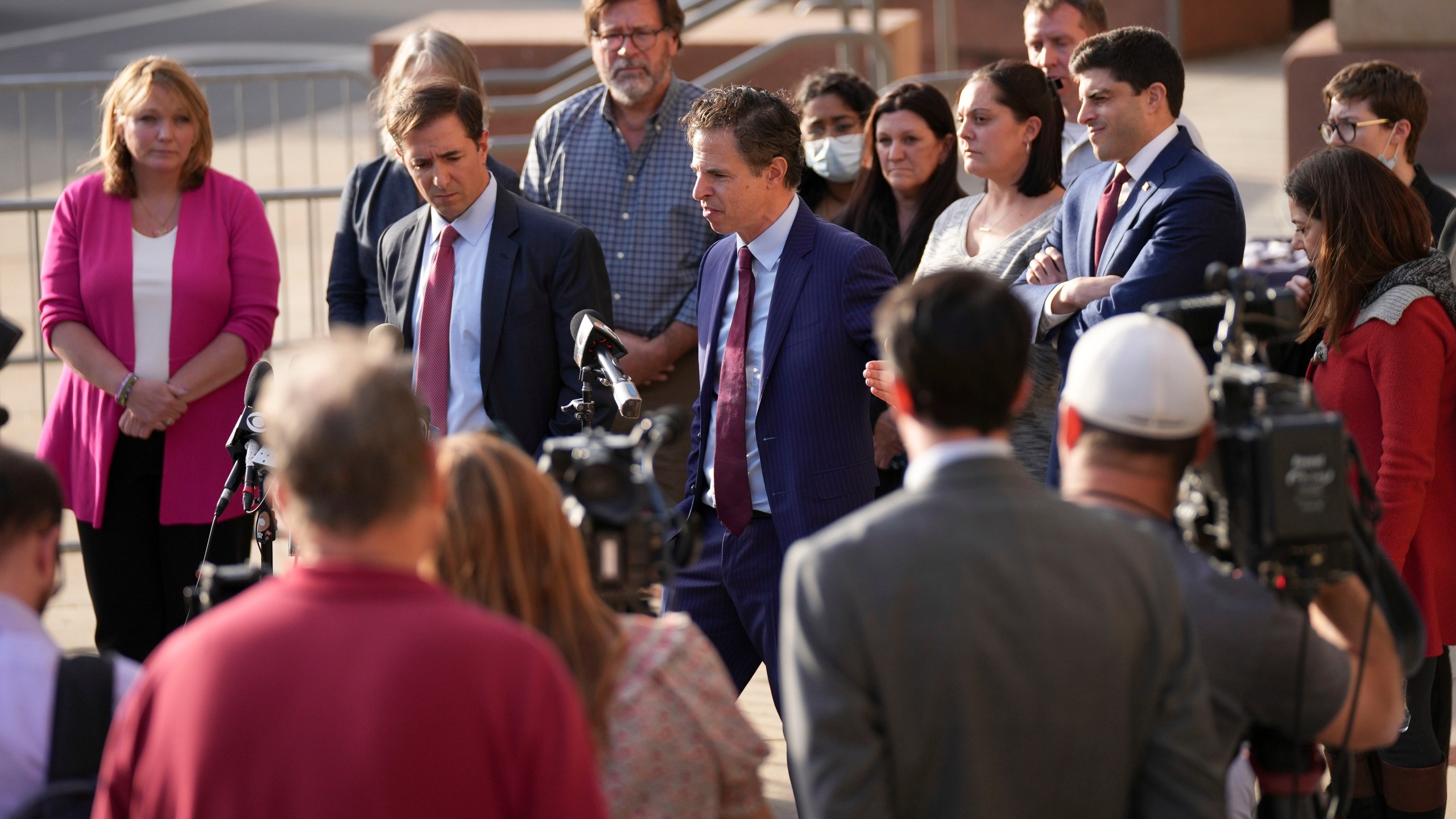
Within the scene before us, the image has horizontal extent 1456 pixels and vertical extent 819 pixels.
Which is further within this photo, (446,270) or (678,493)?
(678,493)

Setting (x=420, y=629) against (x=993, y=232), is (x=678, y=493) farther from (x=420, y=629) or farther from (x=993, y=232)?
(x=420, y=629)

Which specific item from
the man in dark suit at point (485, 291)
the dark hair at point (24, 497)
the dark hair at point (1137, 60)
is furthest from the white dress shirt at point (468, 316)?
the dark hair at point (24, 497)

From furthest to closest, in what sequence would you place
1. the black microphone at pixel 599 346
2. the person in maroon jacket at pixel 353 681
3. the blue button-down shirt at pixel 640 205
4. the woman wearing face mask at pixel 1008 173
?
the blue button-down shirt at pixel 640 205, the woman wearing face mask at pixel 1008 173, the black microphone at pixel 599 346, the person in maroon jacket at pixel 353 681

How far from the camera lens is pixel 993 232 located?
4.97 metres

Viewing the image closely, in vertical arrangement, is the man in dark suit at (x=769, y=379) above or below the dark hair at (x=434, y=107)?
below

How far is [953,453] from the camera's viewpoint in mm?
2379

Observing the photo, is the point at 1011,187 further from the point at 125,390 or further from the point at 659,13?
the point at 125,390

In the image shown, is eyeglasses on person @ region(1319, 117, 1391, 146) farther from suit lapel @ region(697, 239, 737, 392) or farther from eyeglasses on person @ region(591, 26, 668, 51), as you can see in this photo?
eyeglasses on person @ region(591, 26, 668, 51)

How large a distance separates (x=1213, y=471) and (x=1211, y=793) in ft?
1.70

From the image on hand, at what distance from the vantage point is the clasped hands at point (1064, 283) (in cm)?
419

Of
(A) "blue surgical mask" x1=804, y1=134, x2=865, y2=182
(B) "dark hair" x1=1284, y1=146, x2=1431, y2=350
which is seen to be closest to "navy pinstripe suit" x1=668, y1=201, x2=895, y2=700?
(B) "dark hair" x1=1284, y1=146, x2=1431, y2=350

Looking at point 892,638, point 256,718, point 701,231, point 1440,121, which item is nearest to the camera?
point 256,718

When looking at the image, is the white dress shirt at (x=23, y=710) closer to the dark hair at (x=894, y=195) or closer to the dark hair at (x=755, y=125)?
the dark hair at (x=755, y=125)

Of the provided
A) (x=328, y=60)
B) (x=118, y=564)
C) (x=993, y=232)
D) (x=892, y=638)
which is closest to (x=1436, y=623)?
(x=993, y=232)
